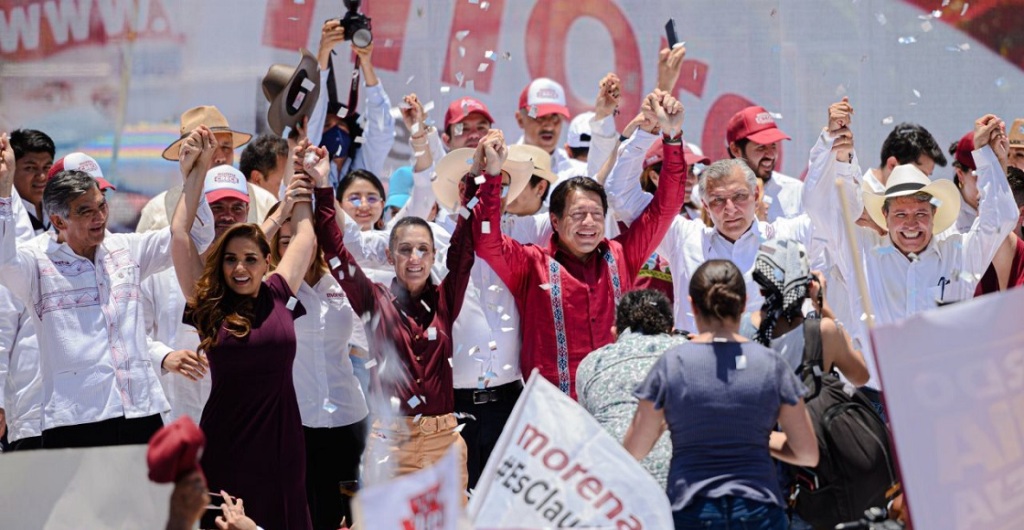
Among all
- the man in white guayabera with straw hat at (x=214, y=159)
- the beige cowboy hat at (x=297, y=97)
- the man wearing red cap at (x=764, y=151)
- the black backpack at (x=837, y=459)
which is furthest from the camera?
the man wearing red cap at (x=764, y=151)

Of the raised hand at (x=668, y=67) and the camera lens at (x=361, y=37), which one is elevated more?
the raised hand at (x=668, y=67)

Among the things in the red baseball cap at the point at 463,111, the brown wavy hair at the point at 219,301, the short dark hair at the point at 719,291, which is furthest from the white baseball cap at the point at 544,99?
the short dark hair at the point at 719,291

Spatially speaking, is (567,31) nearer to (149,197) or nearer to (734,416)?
(149,197)

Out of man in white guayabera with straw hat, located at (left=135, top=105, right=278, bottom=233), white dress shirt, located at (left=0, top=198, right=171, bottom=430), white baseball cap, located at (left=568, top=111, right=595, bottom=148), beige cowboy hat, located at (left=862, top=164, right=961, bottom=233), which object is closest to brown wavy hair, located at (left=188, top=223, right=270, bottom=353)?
white dress shirt, located at (left=0, top=198, right=171, bottom=430)

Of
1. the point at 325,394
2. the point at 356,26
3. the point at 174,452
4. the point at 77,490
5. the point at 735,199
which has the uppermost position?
the point at 356,26

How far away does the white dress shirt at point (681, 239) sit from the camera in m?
6.48

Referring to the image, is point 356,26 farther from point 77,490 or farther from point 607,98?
point 77,490

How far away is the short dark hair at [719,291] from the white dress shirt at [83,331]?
2578 mm

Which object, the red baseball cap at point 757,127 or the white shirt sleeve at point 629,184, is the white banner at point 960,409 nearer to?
the white shirt sleeve at point 629,184

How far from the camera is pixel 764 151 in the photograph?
25.2 ft

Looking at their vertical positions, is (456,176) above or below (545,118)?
below

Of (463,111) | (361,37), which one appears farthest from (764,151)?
(361,37)

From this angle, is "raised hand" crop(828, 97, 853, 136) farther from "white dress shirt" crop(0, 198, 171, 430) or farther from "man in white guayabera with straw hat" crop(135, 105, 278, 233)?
"white dress shirt" crop(0, 198, 171, 430)

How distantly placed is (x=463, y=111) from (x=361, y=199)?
1.06 m
